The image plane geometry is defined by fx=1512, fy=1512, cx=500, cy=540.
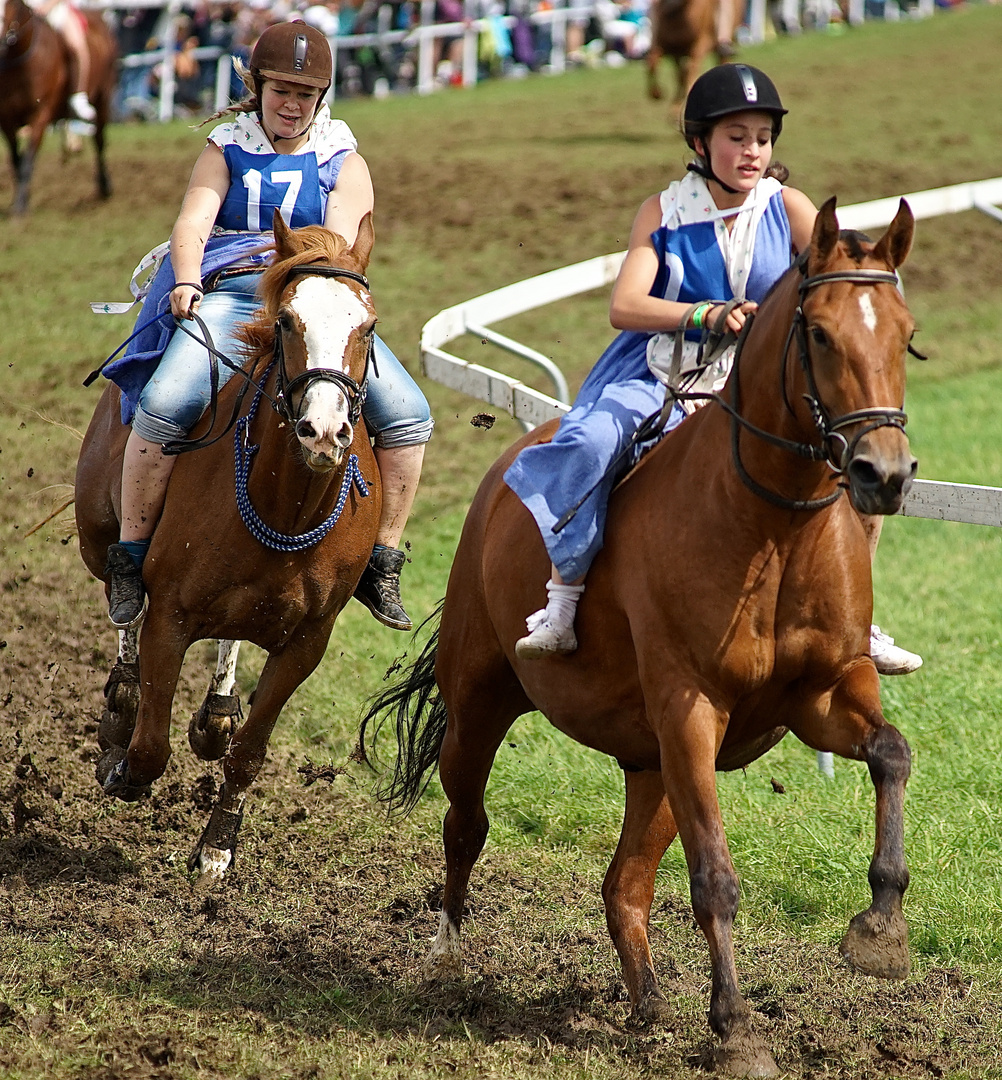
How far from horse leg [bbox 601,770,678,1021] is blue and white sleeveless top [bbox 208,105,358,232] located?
2.58 meters

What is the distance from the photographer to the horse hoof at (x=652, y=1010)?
4.48 meters

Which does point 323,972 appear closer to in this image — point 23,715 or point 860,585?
point 860,585

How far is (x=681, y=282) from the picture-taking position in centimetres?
457

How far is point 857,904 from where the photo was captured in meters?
5.43

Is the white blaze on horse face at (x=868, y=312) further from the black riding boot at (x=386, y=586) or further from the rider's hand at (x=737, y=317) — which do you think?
the black riding boot at (x=386, y=586)

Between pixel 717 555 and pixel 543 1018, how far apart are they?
1616 mm

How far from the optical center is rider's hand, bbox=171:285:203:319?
5.47 m

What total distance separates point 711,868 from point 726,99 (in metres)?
2.19

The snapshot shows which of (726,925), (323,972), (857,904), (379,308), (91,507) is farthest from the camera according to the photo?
(379,308)

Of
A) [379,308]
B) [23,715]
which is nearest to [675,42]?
[379,308]

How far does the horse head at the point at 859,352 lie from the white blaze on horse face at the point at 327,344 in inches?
65.0

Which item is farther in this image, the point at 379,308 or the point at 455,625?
the point at 379,308

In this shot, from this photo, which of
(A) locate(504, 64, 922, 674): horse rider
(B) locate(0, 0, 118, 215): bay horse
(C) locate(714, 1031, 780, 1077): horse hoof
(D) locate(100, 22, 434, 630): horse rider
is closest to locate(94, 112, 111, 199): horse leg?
(B) locate(0, 0, 118, 215): bay horse

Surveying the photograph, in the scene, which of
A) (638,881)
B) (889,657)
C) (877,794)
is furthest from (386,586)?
(877,794)
